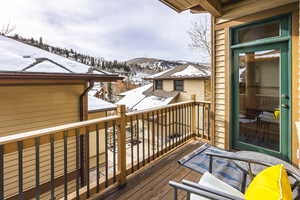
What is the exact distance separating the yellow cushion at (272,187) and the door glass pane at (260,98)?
7.43 ft

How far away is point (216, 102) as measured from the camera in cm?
348

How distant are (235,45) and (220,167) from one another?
218 centimetres

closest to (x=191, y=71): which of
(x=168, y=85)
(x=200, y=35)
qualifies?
(x=168, y=85)

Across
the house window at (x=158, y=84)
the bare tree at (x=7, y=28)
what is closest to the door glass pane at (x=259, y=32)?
the house window at (x=158, y=84)

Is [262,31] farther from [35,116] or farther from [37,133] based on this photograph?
[35,116]

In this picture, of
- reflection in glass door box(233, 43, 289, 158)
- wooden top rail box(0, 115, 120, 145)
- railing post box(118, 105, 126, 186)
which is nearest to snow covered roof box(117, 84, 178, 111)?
reflection in glass door box(233, 43, 289, 158)

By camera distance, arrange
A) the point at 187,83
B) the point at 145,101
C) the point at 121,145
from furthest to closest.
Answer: the point at 145,101
the point at 187,83
the point at 121,145

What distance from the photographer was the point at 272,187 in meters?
0.86

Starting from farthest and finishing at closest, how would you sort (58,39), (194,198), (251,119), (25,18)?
1. (58,39)
2. (25,18)
3. (251,119)
4. (194,198)

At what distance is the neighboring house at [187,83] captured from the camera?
11.7 metres

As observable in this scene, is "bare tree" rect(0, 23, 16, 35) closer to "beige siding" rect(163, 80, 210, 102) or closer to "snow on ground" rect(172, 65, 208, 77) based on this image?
"beige siding" rect(163, 80, 210, 102)

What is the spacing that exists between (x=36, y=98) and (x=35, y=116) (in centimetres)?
44

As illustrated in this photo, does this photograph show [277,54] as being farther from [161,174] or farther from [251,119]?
[161,174]

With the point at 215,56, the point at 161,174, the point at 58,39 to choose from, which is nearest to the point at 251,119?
the point at 215,56
